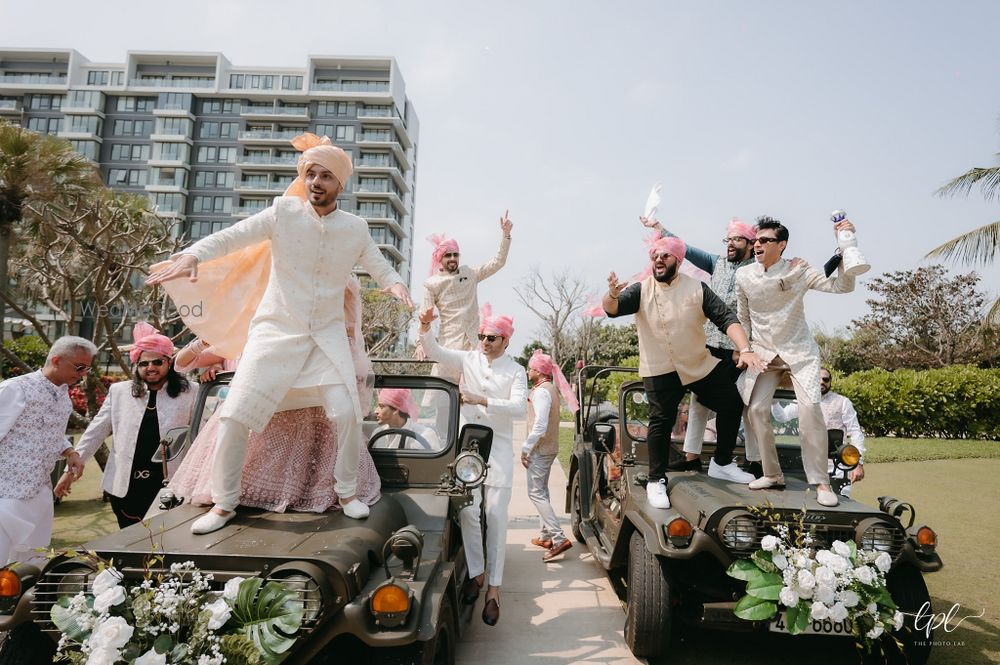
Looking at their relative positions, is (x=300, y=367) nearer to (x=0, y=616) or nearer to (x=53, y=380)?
(x=0, y=616)

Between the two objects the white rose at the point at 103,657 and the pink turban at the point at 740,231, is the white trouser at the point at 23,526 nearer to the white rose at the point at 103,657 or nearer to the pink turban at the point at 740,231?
the white rose at the point at 103,657

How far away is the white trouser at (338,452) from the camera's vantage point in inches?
125

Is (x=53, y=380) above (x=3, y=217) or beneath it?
beneath

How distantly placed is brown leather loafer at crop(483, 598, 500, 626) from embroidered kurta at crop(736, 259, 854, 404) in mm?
2276

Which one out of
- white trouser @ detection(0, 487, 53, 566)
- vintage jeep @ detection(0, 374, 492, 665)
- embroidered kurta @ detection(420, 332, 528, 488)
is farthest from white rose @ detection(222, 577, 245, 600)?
embroidered kurta @ detection(420, 332, 528, 488)

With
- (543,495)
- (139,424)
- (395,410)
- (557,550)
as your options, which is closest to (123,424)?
(139,424)

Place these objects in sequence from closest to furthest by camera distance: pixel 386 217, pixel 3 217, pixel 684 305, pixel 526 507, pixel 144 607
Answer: pixel 144 607 → pixel 684 305 → pixel 526 507 → pixel 3 217 → pixel 386 217

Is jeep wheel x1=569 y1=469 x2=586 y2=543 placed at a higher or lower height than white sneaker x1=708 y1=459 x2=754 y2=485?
lower

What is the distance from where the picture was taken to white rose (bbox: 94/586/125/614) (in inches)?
89.7

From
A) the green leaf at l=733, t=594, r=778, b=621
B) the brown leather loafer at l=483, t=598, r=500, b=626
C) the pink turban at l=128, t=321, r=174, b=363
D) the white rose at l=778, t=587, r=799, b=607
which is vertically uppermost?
the pink turban at l=128, t=321, r=174, b=363

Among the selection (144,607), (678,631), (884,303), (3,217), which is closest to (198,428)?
(144,607)

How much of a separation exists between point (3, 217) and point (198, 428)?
838 centimetres

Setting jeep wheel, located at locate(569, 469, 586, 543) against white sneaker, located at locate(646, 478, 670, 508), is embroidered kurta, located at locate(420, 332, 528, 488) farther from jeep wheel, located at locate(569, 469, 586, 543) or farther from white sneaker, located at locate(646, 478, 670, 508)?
jeep wheel, located at locate(569, 469, 586, 543)

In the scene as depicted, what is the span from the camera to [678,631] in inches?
163
